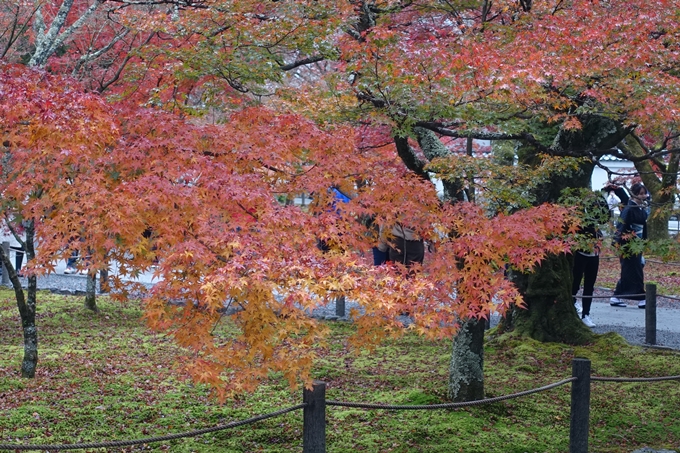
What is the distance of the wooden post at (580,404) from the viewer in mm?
5219

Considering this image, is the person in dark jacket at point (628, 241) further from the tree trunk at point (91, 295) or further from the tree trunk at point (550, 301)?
the tree trunk at point (91, 295)

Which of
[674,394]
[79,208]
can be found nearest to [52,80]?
[79,208]

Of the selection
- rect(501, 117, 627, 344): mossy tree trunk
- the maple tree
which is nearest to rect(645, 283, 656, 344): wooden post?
rect(501, 117, 627, 344): mossy tree trunk

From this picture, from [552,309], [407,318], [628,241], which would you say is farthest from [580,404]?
[407,318]

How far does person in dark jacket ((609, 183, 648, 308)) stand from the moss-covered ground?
5.21 ft

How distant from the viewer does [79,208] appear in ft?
14.3

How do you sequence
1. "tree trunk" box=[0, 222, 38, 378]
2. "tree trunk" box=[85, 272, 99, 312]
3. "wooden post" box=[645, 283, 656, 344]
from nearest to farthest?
"tree trunk" box=[0, 222, 38, 378], "wooden post" box=[645, 283, 656, 344], "tree trunk" box=[85, 272, 99, 312]

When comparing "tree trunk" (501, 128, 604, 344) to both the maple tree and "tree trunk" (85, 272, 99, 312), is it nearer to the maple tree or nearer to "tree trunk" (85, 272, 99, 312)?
the maple tree

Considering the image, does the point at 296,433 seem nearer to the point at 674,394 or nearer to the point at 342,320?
the point at 674,394

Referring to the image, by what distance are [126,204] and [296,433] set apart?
299 cm

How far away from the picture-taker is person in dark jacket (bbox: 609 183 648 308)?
962 cm

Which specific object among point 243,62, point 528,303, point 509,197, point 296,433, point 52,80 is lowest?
point 296,433

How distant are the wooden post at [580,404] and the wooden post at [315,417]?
2189mm

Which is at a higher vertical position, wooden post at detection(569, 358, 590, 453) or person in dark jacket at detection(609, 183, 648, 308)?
person in dark jacket at detection(609, 183, 648, 308)
